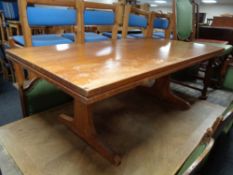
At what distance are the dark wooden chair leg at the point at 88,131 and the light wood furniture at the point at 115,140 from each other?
4 cm

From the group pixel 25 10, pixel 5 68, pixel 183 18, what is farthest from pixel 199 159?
pixel 5 68

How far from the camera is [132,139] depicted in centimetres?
112

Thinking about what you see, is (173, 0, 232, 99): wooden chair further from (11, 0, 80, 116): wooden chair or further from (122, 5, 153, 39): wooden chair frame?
(11, 0, 80, 116): wooden chair

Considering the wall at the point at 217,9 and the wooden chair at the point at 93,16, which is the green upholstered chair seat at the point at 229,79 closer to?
the wooden chair at the point at 93,16

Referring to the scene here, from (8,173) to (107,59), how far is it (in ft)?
2.32

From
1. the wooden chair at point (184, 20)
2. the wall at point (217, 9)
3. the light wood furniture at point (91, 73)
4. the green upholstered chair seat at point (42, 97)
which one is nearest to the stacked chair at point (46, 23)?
the green upholstered chair seat at point (42, 97)

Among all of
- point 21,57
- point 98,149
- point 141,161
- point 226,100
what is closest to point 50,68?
point 21,57

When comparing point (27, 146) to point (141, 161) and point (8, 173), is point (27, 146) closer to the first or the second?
point (8, 173)

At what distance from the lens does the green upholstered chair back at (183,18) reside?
7.04ft

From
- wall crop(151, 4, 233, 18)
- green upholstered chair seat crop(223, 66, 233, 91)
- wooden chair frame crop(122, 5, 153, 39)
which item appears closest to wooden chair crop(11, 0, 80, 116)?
wooden chair frame crop(122, 5, 153, 39)

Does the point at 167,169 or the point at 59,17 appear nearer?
the point at 167,169

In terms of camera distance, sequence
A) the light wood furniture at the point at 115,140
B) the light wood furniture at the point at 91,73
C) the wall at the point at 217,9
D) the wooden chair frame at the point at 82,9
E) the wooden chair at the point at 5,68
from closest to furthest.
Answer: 1. the light wood furniture at the point at 91,73
2. the light wood furniture at the point at 115,140
3. the wooden chair frame at the point at 82,9
4. the wooden chair at the point at 5,68
5. the wall at the point at 217,9

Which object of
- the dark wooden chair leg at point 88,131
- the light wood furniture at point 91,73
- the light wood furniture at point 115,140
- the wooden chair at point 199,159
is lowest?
the light wood furniture at point 115,140

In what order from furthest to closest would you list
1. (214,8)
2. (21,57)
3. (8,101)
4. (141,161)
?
1. (214,8)
2. (8,101)
3. (141,161)
4. (21,57)
